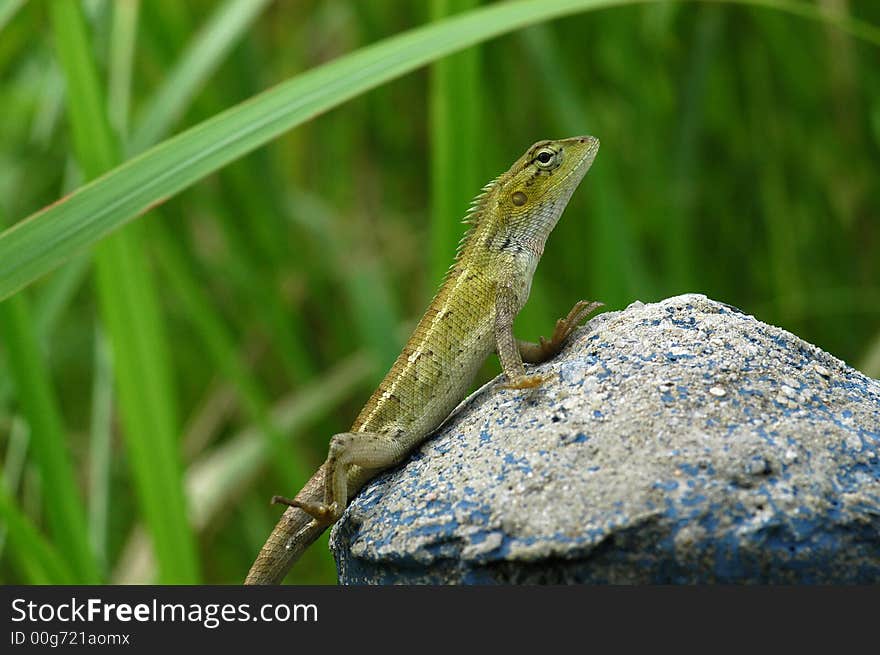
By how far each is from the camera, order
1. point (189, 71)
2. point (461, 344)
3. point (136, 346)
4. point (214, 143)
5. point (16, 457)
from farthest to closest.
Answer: point (16, 457), point (189, 71), point (136, 346), point (461, 344), point (214, 143)

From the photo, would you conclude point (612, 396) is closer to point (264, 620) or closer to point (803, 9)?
point (264, 620)

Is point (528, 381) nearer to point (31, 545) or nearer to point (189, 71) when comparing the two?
point (31, 545)

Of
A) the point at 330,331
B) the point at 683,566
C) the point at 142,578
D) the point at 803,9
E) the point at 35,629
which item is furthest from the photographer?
the point at 330,331

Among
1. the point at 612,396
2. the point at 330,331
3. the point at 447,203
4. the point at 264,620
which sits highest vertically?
the point at 330,331

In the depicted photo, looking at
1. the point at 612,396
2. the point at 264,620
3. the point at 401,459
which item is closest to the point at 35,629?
the point at 264,620

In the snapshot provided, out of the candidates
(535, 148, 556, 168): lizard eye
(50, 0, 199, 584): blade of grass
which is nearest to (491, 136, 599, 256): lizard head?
(535, 148, 556, 168): lizard eye

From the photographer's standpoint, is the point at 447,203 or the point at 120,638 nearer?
the point at 120,638

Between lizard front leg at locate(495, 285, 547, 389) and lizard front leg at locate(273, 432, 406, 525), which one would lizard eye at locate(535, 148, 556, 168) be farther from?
lizard front leg at locate(273, 432, 406, 525)

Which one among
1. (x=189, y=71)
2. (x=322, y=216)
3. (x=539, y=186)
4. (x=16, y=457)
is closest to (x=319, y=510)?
(x=539, y=186)
